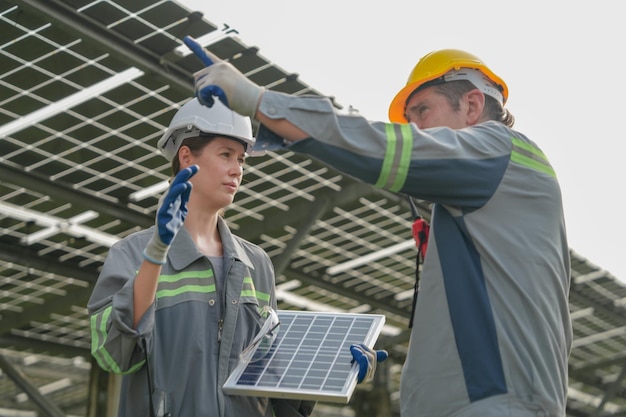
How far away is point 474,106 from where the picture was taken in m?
4.84

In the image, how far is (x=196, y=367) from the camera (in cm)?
514

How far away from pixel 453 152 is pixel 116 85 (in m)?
10.4

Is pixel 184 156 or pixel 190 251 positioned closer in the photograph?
pixel 190 251

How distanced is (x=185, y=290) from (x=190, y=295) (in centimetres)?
4

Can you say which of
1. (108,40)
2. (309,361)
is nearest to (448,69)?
(309,361)

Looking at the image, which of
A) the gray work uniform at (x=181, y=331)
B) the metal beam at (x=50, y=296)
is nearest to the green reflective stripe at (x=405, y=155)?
the gray work uniform at (x=181, y=331)

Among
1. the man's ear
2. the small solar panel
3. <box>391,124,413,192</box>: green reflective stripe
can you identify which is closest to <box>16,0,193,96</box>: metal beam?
the small solar panel

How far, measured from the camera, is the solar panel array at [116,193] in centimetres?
1307

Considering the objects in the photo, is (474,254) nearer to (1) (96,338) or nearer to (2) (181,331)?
(2) (181,331)

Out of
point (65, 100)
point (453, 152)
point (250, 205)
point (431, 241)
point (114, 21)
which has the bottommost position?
point (250, 205)

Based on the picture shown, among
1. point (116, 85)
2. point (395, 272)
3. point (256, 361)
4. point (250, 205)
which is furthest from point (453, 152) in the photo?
point (395, 272)

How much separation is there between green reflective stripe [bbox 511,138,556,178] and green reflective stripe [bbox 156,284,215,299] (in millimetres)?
1749

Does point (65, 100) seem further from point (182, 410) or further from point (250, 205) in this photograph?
point (182, 410)

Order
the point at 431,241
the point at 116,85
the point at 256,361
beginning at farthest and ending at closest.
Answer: the point at 116,85 → the point at 256,361 → the point at 431,241
